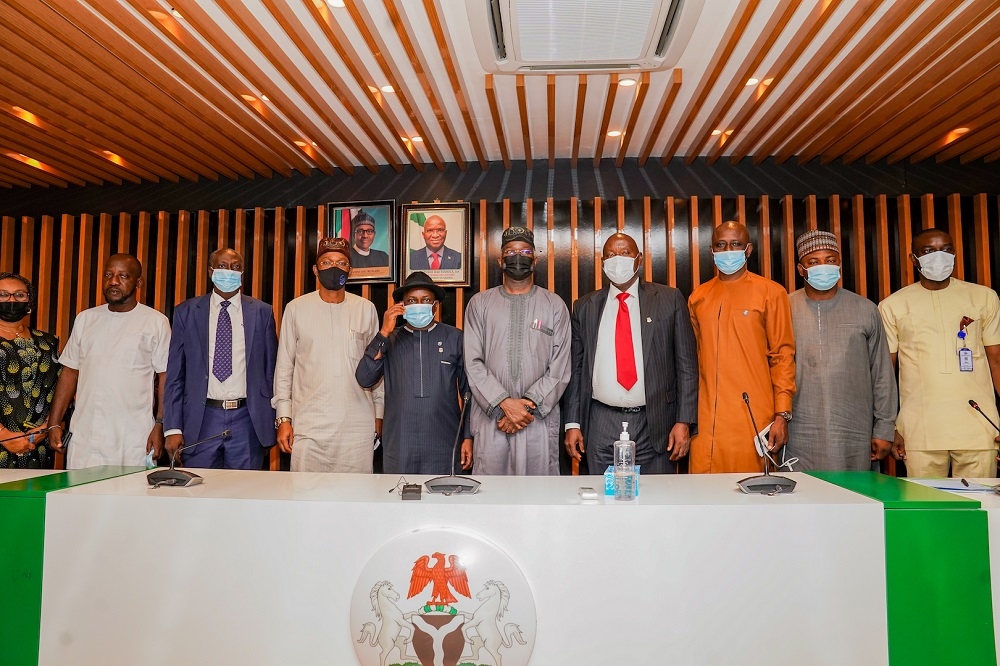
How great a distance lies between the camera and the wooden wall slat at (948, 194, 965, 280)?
5027 millimetres

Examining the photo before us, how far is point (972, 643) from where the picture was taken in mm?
1770

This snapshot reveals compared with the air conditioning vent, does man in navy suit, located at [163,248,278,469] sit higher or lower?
lower

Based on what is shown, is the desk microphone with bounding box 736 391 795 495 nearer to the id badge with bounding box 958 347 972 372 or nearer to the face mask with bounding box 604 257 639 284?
the face mask with bounding box 604 257 639 284

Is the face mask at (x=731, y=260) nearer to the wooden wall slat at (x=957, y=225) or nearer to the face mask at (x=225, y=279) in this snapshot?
the wooden wall slat at (x=957, y=225)

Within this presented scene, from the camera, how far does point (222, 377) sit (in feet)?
12.2

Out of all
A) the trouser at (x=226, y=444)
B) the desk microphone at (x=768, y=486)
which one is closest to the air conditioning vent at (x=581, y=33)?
the desk microphone at (x=768, y=486)

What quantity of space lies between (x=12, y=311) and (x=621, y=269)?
12.0 ft

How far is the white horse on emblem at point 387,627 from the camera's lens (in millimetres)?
1788

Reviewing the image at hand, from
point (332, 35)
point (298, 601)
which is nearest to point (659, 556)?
point (298, 601)

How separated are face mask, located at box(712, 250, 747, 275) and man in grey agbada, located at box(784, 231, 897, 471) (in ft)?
1.25

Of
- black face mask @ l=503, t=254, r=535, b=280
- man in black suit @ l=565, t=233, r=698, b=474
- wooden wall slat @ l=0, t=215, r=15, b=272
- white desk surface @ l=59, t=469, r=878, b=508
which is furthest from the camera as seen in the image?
wooden wall slat @ l=0, t=215, r=15, b=272

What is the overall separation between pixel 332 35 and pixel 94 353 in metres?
2.37

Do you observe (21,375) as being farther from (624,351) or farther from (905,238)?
(905,238)

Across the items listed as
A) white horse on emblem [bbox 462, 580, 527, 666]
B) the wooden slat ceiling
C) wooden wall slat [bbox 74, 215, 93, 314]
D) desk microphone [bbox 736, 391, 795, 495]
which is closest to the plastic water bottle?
desk microphone [bbox 736, 391, 795, 495]
